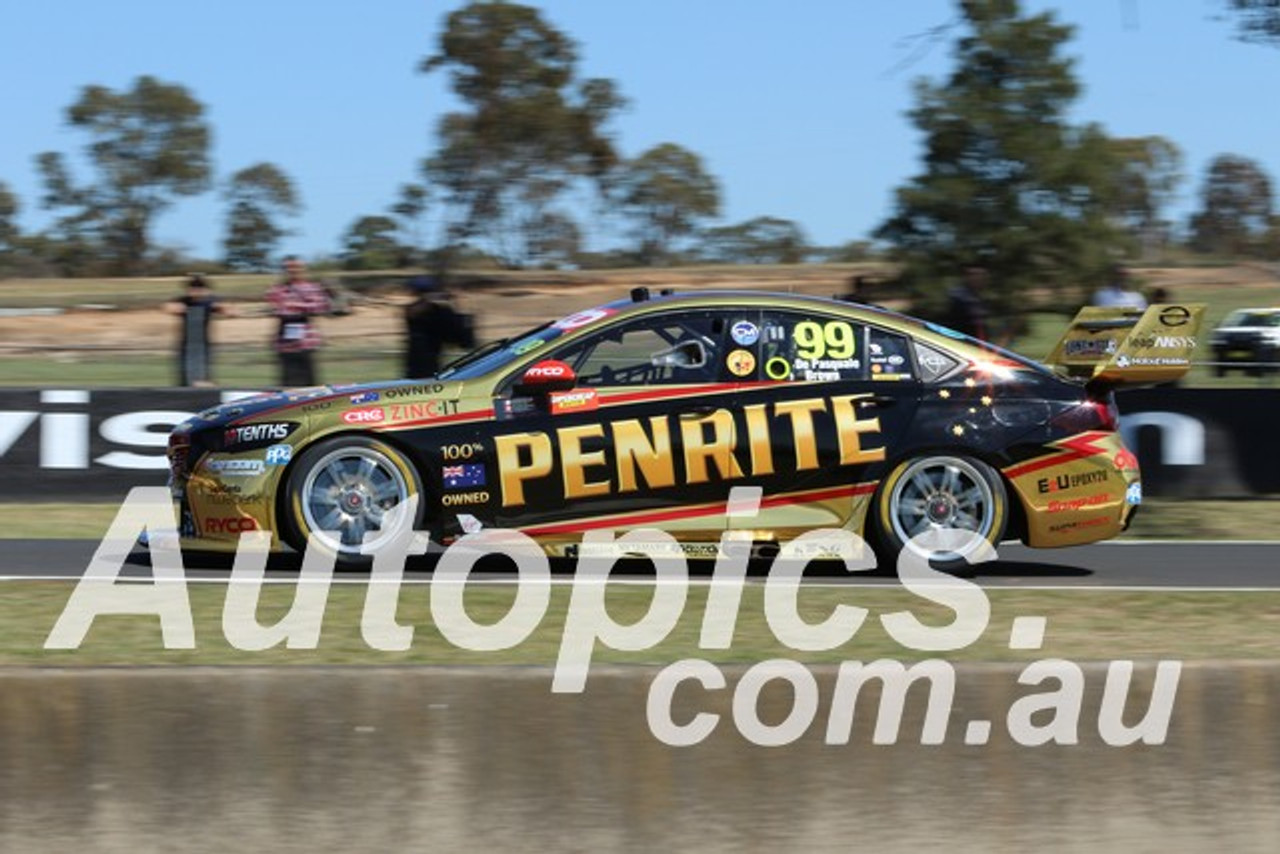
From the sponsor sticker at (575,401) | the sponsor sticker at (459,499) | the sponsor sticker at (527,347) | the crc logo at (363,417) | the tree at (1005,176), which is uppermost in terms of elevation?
the tree at (1005,176)

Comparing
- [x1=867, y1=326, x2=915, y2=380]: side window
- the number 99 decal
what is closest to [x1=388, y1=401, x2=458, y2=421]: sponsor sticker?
the number 99 decal

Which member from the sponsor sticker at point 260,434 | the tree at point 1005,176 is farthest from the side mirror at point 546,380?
the tree at point 1005,176

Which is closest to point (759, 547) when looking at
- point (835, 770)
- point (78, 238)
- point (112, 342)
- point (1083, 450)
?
point (1083, 450)

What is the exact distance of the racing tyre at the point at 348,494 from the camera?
31.1 ft

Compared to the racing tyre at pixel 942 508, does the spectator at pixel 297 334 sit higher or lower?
higher

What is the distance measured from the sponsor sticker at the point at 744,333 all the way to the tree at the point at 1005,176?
89.0ft

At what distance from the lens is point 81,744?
177 inches

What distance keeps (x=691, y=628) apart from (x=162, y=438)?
26.0ft

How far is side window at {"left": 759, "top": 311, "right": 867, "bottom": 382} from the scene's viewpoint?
9.78 m

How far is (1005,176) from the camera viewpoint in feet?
125

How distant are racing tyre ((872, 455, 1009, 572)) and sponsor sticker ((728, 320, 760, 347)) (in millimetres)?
960

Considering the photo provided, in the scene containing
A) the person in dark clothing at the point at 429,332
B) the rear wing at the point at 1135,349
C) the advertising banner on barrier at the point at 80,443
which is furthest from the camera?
the person in dark clothing at the point at 429,332

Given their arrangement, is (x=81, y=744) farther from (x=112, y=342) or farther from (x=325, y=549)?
(x=112, y=342)

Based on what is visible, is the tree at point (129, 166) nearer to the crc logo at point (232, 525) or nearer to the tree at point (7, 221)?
the tree at point (7, 221)
